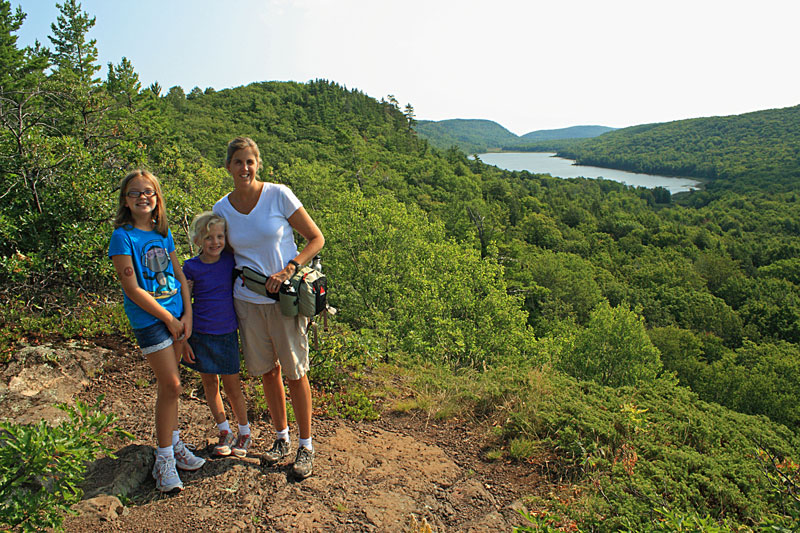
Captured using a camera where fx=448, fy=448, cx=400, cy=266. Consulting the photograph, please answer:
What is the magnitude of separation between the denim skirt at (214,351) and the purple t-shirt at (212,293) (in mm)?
56

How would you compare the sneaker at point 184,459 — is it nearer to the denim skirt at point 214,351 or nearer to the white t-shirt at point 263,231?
the denim skirt at point 214,351

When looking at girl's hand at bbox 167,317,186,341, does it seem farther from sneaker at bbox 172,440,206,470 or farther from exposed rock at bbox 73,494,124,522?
exposed rock at bbox 73,494,124,522

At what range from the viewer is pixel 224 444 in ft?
10.5

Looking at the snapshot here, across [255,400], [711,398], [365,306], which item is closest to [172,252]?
[255,400]

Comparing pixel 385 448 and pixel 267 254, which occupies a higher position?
pixel 267 254

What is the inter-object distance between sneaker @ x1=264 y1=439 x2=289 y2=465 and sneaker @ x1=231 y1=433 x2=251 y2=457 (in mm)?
183

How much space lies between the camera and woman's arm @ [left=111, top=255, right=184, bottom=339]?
8.18 ft

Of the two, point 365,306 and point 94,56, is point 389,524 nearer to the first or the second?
point 365,306

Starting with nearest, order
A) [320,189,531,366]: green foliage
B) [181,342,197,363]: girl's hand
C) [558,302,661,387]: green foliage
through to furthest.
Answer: [181,342,197,363]: girl's hand < [320,189,531,366]: green foliage < [558,302,661,387]: green foliage

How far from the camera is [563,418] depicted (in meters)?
3.96

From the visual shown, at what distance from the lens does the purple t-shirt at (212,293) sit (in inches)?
113

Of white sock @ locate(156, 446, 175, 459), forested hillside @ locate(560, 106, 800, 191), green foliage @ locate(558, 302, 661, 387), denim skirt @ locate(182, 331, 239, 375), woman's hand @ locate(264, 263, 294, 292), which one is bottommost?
green foliage @ locate(558, 302, 661, 387)

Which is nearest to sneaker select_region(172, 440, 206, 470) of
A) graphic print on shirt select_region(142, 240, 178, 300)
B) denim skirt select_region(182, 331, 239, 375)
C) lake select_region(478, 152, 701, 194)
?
denim skirt select_region(182, 331, 239, 375)

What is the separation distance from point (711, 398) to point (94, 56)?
1713 inches
